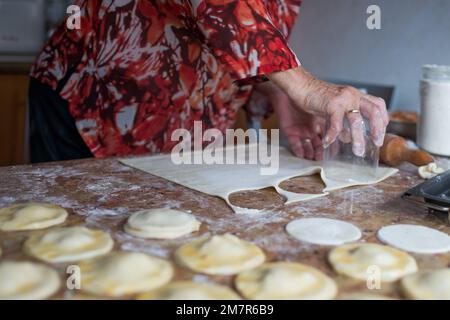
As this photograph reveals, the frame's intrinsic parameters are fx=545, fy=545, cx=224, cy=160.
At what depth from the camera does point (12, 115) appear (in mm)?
2979

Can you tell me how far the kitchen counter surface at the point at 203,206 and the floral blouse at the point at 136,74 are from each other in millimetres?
278

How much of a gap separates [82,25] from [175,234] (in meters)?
0.91

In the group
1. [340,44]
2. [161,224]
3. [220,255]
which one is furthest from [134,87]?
[340,44]

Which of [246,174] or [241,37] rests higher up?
[241,37]

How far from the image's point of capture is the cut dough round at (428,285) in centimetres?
76

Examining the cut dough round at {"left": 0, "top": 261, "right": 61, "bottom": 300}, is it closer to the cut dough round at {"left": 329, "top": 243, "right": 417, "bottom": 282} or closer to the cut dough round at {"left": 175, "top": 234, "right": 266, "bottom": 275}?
the cut dough round at {"left": 175, "top": 234, "right": 266, "bottom": 275}

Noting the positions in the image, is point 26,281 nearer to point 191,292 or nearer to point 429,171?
point 191,292

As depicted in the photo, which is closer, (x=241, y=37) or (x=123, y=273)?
(x=123, y=273)

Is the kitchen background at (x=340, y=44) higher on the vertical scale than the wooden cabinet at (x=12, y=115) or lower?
higher

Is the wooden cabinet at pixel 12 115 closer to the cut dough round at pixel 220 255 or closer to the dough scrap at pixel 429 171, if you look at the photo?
the dough scrap at pixel 429 171

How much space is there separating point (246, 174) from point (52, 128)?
0.71 metres

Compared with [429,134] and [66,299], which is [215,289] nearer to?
[66,299]

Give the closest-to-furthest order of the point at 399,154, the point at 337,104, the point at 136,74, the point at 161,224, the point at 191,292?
1. the point at 191,292
2. the point at 161,224
3. the point at 337,104
4. the point at 399,154
5. the point at 136,74

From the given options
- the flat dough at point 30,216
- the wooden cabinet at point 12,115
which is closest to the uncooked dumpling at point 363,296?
the flat dough at point 30,216
